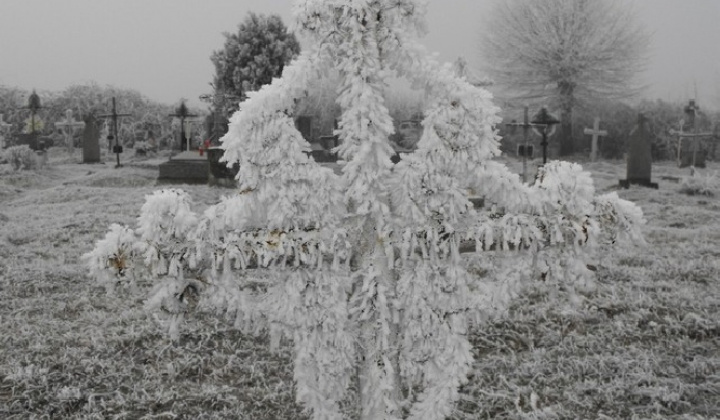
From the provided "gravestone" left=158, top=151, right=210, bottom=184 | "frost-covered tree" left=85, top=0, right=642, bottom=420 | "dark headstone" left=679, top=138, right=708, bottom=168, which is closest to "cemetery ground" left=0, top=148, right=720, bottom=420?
"frost-covered tree" left=85, top=0, right=642, bottom=420

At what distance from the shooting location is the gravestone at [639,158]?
47.5ft

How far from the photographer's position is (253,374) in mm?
4270

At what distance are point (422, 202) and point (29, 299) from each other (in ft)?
15.3

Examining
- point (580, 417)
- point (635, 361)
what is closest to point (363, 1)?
point (580, 417)

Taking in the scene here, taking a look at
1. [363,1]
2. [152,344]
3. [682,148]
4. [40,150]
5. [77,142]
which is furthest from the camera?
[77,142]

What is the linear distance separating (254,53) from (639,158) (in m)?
16.9

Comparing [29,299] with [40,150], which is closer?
[29,299]

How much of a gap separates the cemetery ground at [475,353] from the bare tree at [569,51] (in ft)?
78.5

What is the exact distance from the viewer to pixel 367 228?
2641 mm

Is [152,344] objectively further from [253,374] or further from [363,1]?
[363,1]

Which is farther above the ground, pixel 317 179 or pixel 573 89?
pixel 573 89

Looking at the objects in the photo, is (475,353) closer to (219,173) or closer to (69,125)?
(219,173)

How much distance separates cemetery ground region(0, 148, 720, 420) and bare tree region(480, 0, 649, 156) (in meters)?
23.9

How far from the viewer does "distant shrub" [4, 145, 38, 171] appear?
18.2 m
